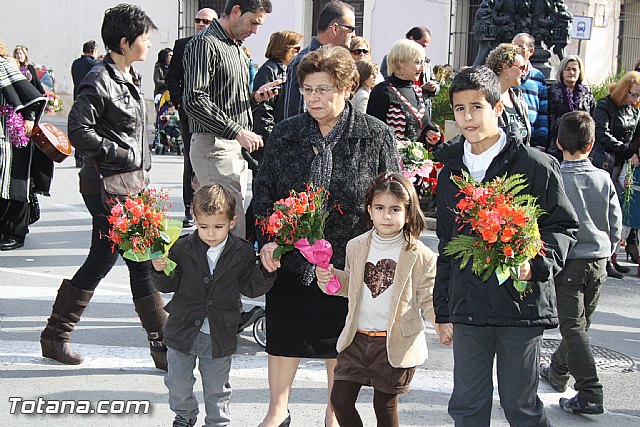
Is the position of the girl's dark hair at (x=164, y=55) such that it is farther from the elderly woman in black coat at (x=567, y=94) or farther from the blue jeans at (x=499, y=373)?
the blue jeans at (x=499, y=373)

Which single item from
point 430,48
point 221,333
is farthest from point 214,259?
point 430,48

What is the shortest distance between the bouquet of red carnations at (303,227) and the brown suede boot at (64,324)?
2169mm

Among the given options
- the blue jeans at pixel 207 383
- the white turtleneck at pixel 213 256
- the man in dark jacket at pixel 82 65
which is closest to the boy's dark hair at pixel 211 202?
the white turtleneck at pixel 213 256

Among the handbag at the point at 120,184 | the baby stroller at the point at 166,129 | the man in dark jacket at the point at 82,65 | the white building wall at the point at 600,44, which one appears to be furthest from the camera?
the white building wall at the point at 600,44

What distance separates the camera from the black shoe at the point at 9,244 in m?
9.73

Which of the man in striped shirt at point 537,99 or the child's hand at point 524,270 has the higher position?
the man in striped shirt at point 537,99

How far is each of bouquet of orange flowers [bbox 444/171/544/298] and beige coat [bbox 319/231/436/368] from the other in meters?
0.58

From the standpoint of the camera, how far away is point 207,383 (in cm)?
472

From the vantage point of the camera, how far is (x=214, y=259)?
4.75m

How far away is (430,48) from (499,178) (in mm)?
21662

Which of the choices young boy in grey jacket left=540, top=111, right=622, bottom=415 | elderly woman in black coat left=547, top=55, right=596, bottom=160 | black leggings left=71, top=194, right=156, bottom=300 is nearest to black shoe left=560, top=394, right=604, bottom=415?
young boy in grey jacket left=540, top=111, right=622, bottom=415

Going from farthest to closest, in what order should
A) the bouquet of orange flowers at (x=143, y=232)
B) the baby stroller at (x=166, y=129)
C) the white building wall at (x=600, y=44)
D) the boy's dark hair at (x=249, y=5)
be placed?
the white building wall at (x=600, y=44), the baby stroller at (x=166, y=129), the boy's dark hair at (x=249, y=5), the bouquet of orange flowers at (x=143, y=232)

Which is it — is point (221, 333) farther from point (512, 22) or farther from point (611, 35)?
point (611, 35)

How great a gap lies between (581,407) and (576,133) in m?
1.62
